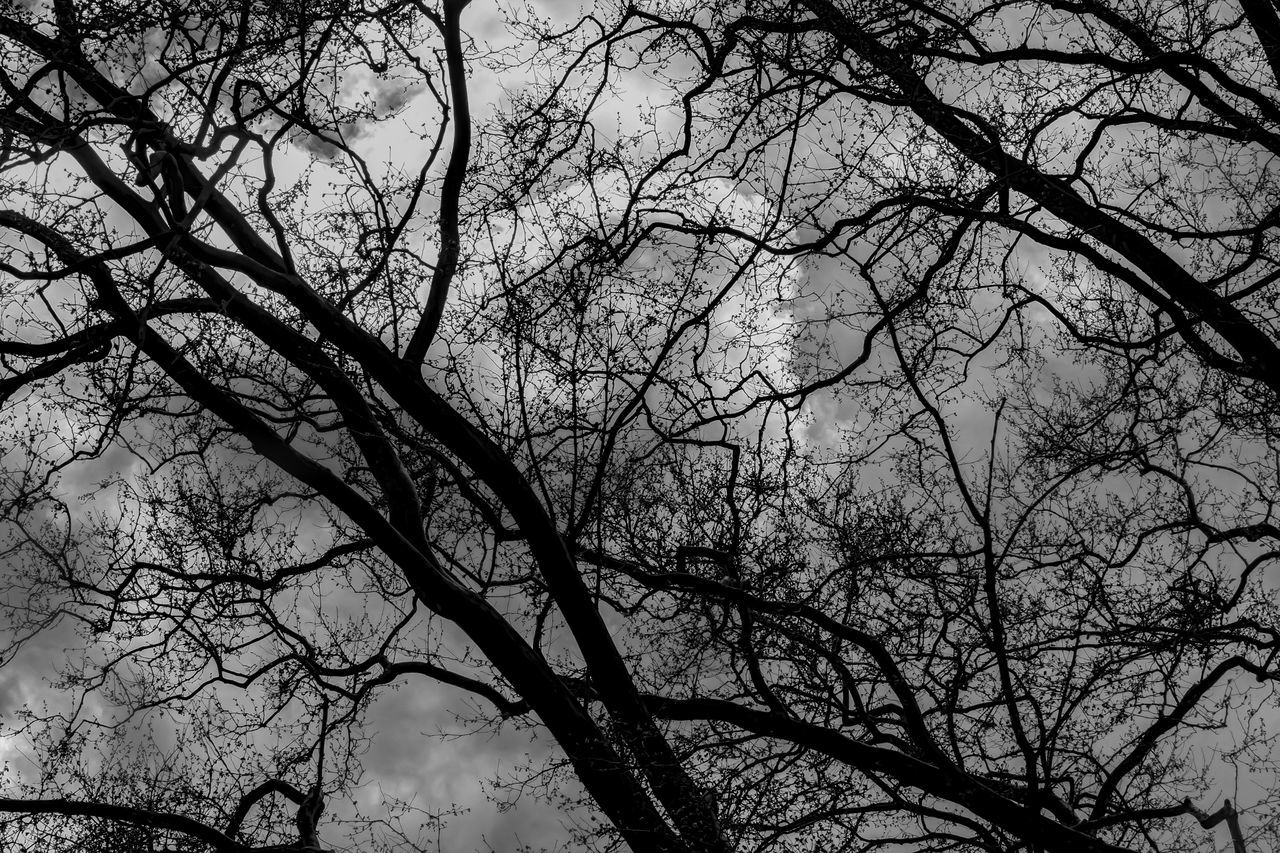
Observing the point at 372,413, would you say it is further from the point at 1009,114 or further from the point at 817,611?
the point at 1009,114

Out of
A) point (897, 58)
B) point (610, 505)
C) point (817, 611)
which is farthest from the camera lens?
point (610, 505)

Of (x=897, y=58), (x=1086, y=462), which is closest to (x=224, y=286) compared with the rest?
(x=897, y=58)

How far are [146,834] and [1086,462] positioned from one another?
343 inches

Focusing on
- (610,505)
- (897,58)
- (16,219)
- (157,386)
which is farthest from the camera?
(610,505)

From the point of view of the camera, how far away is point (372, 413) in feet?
25.1

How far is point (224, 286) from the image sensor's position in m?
6.80

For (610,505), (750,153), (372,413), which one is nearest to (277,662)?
(372,413)

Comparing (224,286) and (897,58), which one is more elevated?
(897,58)

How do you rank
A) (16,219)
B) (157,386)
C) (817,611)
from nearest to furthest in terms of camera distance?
(16,219), (157,386), (817,611)

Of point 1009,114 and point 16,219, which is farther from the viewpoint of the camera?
point 1009,114

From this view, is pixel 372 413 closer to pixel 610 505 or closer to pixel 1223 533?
pixel 610 505

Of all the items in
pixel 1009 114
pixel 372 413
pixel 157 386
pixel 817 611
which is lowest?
pixel 817 611

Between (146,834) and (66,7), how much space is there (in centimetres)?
659

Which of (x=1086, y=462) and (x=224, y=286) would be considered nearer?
(x=224, y=286)
